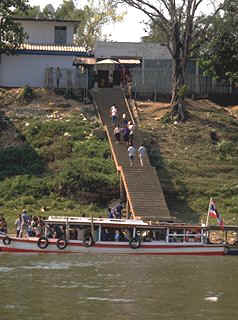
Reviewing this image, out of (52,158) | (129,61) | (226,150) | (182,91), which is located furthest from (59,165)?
(129,61)

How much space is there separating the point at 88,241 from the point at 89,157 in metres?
14.3

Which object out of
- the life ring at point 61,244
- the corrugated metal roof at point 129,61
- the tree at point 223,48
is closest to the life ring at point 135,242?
the life ring at point 61,244

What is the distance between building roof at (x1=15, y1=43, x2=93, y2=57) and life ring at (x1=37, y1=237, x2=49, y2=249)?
27.4 m

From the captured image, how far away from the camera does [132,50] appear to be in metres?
73.1

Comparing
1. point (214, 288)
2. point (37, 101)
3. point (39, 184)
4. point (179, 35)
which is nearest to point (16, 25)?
point (37, 101)

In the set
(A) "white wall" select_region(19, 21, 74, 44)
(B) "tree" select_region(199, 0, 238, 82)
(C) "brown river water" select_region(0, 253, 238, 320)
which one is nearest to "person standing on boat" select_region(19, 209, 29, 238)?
(C) "brown river water" select_region(0, 253, 238, 320)

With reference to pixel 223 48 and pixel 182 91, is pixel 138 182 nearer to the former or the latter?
pixel 182 91

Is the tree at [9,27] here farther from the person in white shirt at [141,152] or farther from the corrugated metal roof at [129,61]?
the person in white shirt at [141,152]

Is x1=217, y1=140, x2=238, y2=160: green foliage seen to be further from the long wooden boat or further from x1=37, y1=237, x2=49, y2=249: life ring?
x1=37, y1=237, x2=49, y2=249: life ring

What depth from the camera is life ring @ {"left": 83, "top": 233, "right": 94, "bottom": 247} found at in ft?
144

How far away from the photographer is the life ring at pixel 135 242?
1735 inches

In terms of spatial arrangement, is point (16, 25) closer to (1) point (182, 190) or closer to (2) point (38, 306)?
(1) point (182, 190)

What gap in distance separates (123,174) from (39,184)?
5.07 metres

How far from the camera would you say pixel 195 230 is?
45.0m
